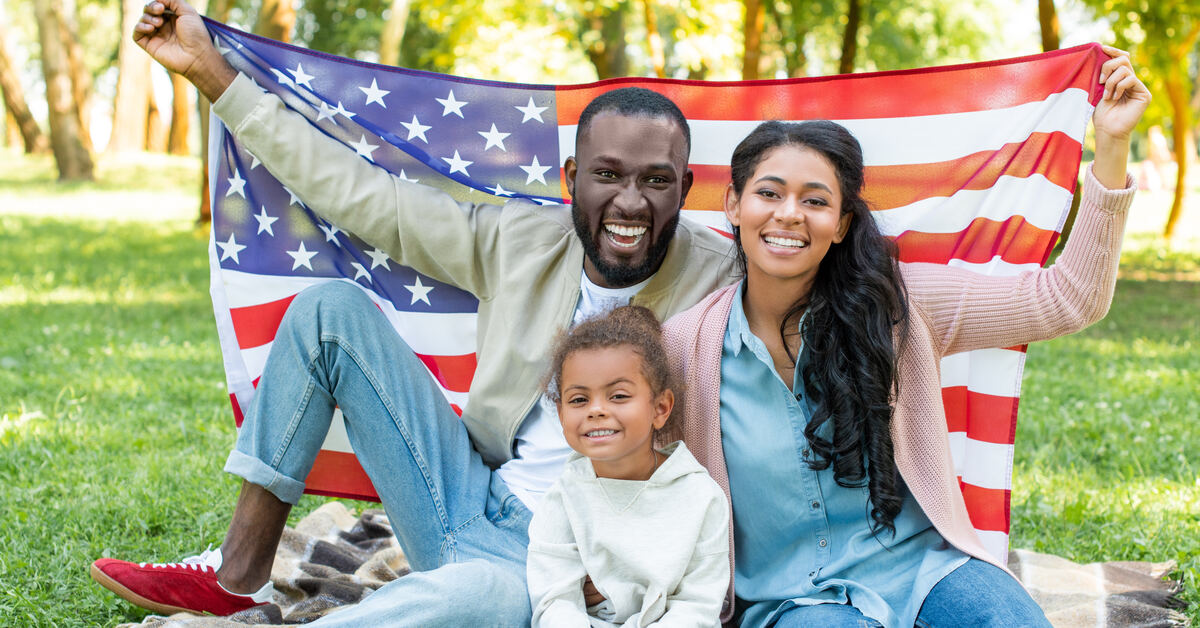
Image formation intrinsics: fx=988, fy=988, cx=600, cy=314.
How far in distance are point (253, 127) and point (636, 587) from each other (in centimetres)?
209

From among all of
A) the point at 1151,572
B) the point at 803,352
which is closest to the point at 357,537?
the point at 803,352

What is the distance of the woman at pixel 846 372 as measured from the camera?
2586 mm

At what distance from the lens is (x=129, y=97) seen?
73.0ft

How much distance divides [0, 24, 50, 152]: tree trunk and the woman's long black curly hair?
22.2 m

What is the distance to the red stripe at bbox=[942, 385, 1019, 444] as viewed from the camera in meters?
3.24

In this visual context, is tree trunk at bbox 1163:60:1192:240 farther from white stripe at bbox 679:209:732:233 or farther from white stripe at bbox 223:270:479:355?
white stripe at bbox 223:270:479:355

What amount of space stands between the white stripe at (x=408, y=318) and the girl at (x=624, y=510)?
1049 mm

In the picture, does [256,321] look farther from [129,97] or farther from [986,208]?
[129,97]

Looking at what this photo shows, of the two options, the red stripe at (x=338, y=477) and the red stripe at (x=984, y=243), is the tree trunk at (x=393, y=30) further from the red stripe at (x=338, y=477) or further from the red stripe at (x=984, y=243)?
the red stripe at (x=984, y=243)

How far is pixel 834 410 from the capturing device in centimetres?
261

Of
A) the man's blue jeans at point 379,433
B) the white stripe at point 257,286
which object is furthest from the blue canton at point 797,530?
the white stripe at point 257,286

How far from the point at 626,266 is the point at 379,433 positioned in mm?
923

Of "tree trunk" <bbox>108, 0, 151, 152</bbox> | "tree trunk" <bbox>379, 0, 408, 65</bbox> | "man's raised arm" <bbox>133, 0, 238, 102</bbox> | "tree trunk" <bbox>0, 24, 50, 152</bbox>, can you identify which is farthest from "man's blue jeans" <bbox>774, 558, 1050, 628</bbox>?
"tree trunk" <bbox>0, 24, 50, 152</bbox>

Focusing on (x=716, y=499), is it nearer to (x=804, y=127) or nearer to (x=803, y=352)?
(x=803, y=352)
